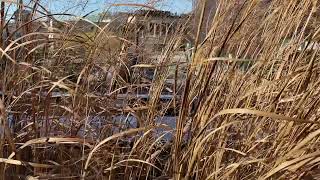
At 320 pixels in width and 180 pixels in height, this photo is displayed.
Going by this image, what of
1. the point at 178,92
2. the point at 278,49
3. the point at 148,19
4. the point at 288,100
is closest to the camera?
the point at 288,100

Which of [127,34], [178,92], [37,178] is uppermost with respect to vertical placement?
[127,34]

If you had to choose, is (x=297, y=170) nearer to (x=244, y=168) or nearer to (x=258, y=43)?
(x=244, y=168)

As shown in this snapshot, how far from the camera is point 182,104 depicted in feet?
3.65

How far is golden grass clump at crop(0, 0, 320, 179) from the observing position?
3.59ft

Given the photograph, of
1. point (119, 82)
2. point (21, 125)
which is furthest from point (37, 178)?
point (119, 82)

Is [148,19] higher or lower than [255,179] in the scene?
higher

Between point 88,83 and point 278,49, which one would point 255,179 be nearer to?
point 278,49

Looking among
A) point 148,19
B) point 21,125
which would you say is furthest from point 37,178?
point 148,19

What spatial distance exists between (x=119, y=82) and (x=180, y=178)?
51 cm

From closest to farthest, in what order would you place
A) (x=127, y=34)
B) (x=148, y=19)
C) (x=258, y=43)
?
(x=258, y=43) < (x=127, y=34) < (x=148, y=19)

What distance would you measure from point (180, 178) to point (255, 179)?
166mm

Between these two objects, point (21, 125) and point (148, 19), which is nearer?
point (21, 125)

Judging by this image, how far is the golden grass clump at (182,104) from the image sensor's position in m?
1.09

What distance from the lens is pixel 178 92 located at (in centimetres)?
153
